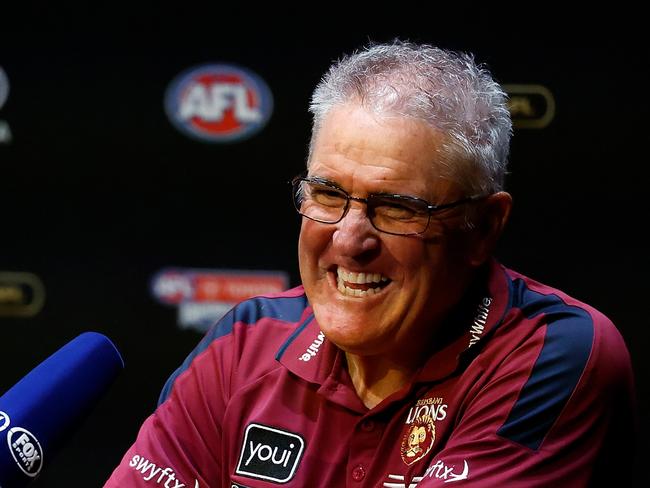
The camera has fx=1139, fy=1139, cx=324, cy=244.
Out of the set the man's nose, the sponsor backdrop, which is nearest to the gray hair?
the man's nose

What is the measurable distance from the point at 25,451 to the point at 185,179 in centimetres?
174

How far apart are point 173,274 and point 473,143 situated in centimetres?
162

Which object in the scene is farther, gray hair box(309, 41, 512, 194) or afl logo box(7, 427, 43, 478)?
gray hair box(309, 41, 512, 194)

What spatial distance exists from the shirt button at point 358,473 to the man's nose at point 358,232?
0.28m

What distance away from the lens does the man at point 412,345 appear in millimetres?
1373

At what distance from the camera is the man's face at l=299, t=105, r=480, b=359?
1.38 m

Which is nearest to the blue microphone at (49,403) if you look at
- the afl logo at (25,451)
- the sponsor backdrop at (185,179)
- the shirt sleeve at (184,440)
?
the afl logo at (25,451)

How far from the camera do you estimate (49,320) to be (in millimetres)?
2943

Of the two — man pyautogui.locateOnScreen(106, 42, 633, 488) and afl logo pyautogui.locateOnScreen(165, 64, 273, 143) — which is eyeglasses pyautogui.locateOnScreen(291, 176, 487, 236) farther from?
afl logo pyautogui.locateOnScreen(165, 64, 273, 143)

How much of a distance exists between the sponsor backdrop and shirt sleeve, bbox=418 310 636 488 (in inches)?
53.6

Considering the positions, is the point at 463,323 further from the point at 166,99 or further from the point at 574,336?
the point at 166,99

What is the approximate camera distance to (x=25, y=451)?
3.91 ft

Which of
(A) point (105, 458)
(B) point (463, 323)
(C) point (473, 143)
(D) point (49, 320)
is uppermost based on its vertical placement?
(C) point (473, 143)

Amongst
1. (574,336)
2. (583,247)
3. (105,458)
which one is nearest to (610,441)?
(574,336)
